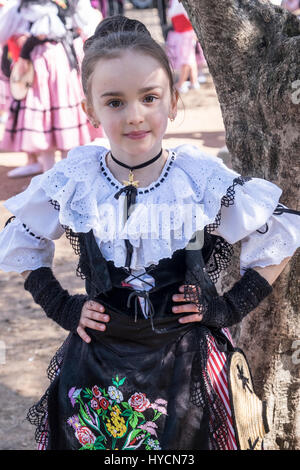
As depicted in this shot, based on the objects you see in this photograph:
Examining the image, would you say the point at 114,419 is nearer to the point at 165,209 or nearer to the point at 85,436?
the point at 85,436

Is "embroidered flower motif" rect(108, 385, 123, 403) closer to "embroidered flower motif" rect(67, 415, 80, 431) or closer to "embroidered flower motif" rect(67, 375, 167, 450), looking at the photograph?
"embroidered flower motif" rect(67, 375, 167, 450)

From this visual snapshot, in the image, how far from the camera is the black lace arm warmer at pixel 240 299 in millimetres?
1884

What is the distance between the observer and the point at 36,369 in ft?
11.5

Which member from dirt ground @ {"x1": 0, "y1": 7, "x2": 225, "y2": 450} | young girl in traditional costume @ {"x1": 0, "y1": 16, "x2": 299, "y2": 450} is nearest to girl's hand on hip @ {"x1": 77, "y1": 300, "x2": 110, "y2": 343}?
young girl in traditional costume @ {"x1": 0, "y1": 16, "x2": 299, "y2": 450}

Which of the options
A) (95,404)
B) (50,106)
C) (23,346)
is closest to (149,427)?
(95,404)

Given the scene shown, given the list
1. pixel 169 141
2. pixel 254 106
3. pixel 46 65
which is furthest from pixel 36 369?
pixel 169 141

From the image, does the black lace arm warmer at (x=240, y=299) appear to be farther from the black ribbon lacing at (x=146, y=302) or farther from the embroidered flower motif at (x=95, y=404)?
the embroidered flower motif at (x=95, y=404)

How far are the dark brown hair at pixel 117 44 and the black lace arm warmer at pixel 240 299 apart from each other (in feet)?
1.91

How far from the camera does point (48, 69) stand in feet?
18.8

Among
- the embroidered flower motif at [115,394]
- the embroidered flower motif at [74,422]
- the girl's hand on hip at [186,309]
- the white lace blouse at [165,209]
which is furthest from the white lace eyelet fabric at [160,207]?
the embroidered flower motif at [74,422]

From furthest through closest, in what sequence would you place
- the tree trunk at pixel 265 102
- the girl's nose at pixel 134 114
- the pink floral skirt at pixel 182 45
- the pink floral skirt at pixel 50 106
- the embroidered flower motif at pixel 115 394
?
1. the pink floral skirt at pixel 182 45
2. the pink floral skirt at pixel 50 106
3. the tree trunk at pixel 265 102
4. the embroidered flower motif at pixel 115 394
5. the girl's nose at pixel 134 114

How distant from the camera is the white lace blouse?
1.83m

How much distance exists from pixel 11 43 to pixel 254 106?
4.01m

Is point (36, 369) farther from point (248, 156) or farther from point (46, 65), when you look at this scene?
point (46, 65)
